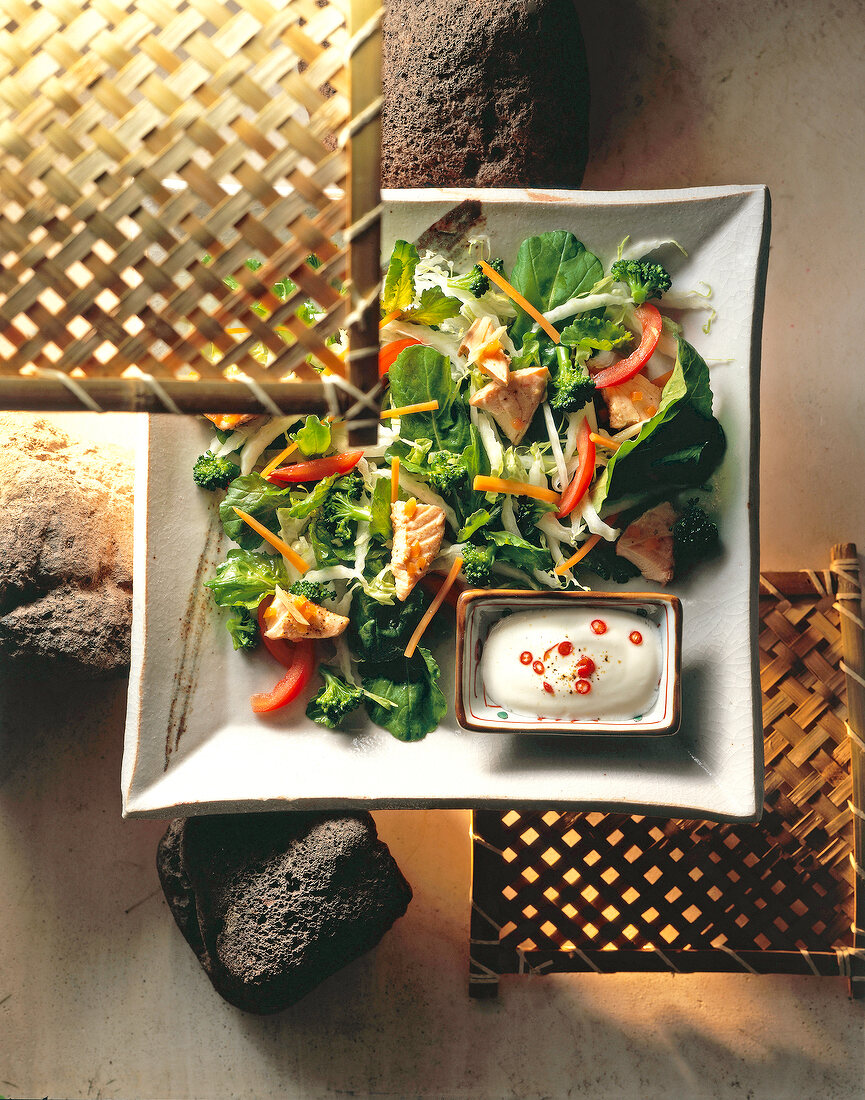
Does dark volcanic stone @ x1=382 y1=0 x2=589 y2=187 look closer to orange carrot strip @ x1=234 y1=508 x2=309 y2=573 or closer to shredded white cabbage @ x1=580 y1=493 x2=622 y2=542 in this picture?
shredded white cabbage @ x1=580 y1=493 x2=622 y2=542

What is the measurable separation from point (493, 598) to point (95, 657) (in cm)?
133

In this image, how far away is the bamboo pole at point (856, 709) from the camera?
2891 mm

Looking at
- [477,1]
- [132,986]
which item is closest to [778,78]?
[477,1]

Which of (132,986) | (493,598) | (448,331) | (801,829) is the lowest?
(132,986)

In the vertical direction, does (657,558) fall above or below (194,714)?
above

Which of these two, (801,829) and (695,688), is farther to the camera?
(801,829)

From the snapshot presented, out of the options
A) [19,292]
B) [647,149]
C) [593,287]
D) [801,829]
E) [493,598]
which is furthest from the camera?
[647,149]

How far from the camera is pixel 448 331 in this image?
267 cm

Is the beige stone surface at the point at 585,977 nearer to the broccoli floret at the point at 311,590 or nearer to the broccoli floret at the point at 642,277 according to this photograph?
the broccoli floret at the point at 642,277

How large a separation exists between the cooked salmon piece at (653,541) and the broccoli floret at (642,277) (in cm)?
67

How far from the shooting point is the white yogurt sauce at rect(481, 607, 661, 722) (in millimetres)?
2426

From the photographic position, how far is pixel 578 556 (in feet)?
8.47

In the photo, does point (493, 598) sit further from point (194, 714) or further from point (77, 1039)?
point (77, 1039)

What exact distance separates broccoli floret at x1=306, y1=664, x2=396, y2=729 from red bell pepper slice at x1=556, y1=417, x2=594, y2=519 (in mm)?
831
